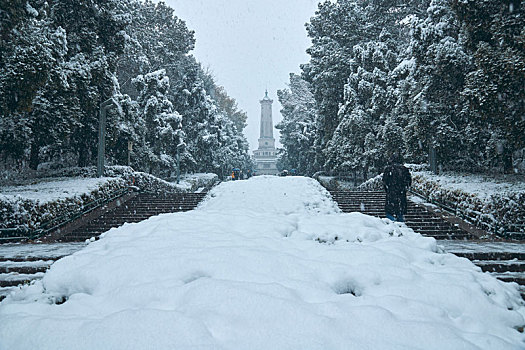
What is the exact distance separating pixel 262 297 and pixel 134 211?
9.47m

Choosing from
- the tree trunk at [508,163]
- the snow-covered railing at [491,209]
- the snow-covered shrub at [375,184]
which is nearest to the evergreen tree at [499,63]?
the snow-covered railing at [491,209]

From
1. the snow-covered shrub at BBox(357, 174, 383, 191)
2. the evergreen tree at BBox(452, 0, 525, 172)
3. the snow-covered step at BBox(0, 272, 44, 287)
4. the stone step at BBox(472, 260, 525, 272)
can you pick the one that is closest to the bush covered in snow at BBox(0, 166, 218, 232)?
the snow-covered step at BBox(0, 272, 44, 287)

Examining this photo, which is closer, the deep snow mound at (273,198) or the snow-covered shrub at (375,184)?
the deep snow mound at (273,198)

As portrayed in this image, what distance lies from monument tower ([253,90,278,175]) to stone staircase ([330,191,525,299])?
6719 cm

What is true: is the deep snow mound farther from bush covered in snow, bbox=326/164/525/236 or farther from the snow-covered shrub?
the snow-covered shrub

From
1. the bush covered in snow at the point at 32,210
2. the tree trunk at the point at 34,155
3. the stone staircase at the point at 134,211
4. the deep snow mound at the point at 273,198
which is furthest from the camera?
the tree trunk at the point at 34,155

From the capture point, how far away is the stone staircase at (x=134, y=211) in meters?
8.64

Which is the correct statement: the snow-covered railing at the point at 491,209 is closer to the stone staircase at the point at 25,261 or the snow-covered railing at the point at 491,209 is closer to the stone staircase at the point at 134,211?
the stone staircase at the point at 134,211

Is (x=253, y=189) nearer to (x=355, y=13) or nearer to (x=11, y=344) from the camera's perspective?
(x=11, y=344)

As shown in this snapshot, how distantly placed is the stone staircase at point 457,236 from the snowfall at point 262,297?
1.04 m

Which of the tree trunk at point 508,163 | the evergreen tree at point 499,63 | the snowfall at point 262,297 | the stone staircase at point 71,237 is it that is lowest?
the stone staircase at point 71,237

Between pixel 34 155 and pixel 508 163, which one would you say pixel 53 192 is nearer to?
pixel 34 155

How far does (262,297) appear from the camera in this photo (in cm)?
318

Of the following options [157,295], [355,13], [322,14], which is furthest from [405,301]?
[322,14]
